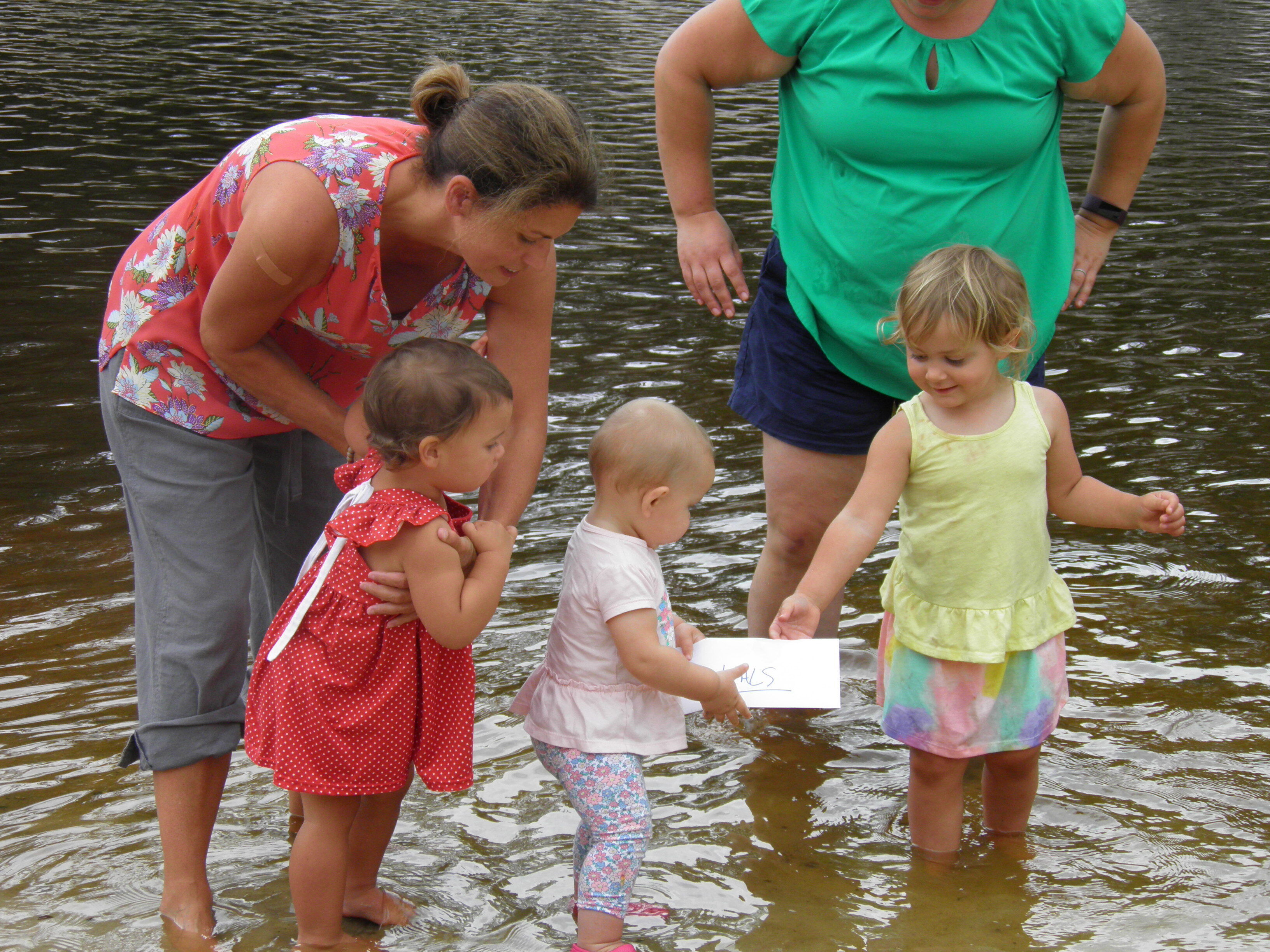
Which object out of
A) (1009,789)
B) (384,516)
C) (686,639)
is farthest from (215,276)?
(1009,789)

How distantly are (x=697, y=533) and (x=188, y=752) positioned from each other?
270cm

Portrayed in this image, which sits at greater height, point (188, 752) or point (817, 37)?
point (817, 37)

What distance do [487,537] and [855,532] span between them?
0.73m

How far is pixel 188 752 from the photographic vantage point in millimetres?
2623

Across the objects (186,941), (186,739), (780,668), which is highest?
(780,668)

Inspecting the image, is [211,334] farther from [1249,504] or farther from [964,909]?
[1249,504]

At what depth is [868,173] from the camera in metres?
2.94

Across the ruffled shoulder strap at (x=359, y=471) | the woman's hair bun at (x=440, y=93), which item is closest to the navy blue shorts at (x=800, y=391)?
the woman's hair bun at (x=440, y=93)

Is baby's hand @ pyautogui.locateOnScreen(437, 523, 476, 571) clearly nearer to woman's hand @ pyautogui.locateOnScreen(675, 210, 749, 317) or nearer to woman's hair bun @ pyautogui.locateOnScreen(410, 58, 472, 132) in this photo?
woman's hair bun @ pyautogui.locateOnScreen(410, 58, 472, 132)

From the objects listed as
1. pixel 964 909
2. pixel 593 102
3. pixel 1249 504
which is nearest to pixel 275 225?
pixel 964 909

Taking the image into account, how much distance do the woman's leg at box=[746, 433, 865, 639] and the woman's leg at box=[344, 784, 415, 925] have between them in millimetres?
960

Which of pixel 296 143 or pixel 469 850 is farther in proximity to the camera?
pixel 469 850

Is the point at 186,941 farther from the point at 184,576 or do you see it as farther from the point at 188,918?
the point at 184,576

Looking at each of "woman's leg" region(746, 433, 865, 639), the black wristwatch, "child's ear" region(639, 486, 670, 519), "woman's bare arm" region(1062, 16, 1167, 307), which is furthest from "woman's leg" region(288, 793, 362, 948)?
the black wristwatch
